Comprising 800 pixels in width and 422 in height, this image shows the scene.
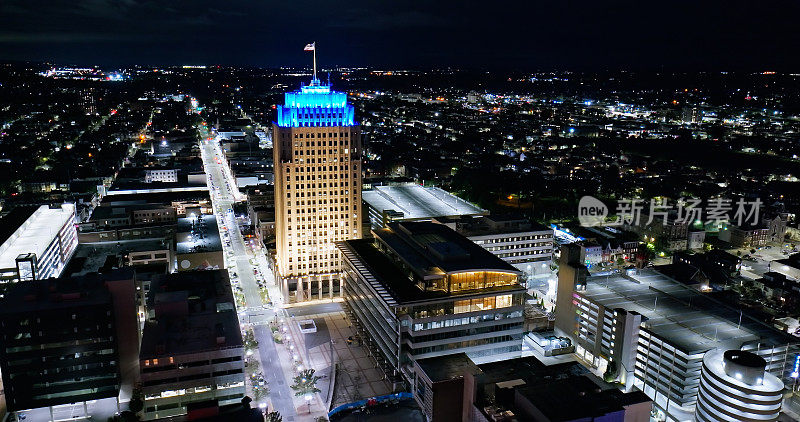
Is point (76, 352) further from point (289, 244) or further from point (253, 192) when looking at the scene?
point (253, 192)

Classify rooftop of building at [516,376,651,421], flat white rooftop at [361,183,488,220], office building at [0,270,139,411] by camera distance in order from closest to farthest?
rooftop of building at [516,376,651,421] → office building at [0,270,139,411] → flat white rooftop at [361,183,488,220]

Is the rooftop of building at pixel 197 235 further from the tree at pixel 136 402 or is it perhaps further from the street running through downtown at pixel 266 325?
the tree at pixel 136 402

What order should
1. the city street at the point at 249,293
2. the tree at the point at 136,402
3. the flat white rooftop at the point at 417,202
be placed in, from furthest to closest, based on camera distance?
the flat white rooftop at the point at 417,202 → the city street at the point at 249,293 → the tree at the point at 136,402

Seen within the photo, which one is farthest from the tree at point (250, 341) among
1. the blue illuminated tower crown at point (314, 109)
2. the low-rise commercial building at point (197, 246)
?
the blue illuminated tower crown at point (314, 109)

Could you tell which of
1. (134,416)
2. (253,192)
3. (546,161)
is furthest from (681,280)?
(546,161)

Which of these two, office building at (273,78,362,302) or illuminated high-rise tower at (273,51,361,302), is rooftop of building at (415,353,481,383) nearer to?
illuminated high-rise tower at (273,51,361,302)

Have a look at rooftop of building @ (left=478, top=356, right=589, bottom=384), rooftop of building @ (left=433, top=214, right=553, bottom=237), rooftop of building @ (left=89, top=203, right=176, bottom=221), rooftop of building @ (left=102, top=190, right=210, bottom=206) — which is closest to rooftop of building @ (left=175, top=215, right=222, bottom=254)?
rooftop of building @ (left=89, top=203, right=176, bottom=221)

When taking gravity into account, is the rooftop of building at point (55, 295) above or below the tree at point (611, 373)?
above
